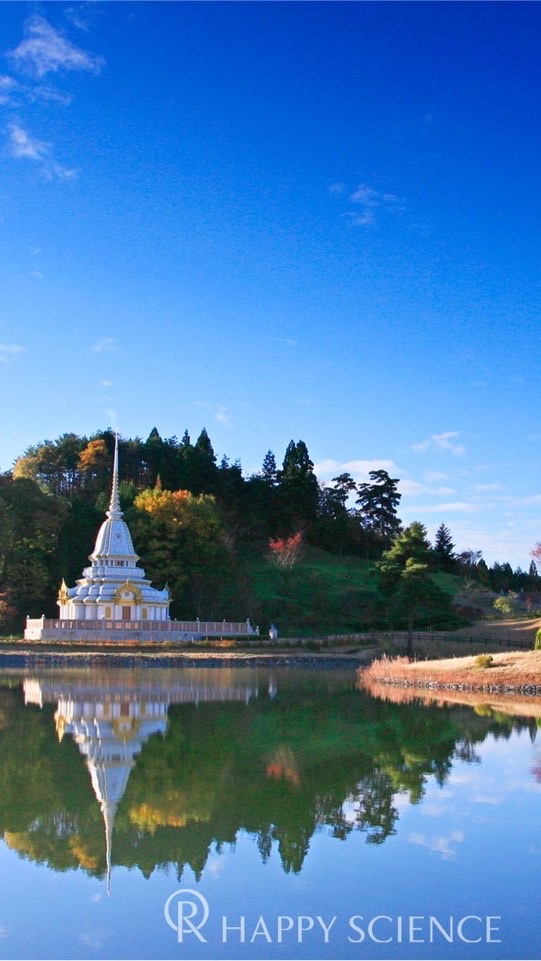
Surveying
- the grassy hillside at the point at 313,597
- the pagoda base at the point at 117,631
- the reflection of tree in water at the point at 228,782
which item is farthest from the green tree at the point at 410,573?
the reflection of tree in water at the point at 228,782

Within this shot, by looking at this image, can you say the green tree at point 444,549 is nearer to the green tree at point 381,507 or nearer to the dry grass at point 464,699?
the green tree at point 381,507

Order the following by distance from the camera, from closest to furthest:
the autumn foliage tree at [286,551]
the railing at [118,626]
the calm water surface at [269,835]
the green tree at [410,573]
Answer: the calm water surface at [269,835]
the green tree at [410,573]
the railing at [118,626]
the autumn foliage tree at [286,551]

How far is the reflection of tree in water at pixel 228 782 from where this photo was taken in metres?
10.9

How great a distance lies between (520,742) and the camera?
1888cm

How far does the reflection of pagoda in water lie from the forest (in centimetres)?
1742

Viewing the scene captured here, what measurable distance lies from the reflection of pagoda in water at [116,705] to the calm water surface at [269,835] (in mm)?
108

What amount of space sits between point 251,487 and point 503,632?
38.3m

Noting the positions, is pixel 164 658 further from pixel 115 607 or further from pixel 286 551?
pixel 286 551

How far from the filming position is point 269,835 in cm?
1114

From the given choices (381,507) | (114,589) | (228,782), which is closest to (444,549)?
(381,507)


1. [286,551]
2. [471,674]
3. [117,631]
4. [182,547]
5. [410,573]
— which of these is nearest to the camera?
[471,674]

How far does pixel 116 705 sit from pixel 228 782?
37.4 ft

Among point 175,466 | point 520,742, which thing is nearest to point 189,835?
point 520,742

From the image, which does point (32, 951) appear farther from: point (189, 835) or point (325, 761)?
point (325, 761)
